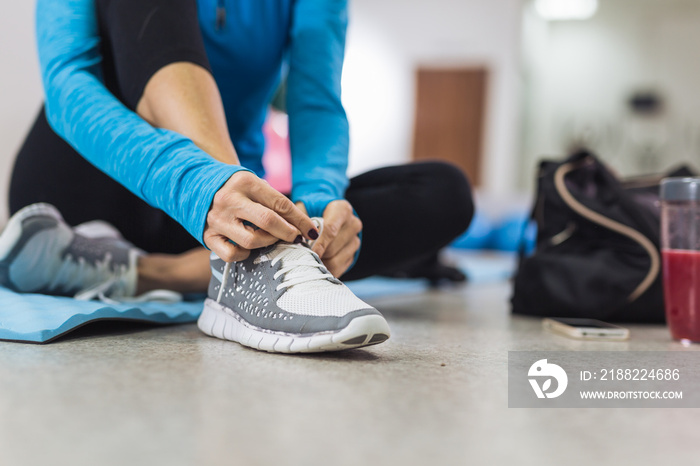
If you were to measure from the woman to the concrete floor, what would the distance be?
0.06m

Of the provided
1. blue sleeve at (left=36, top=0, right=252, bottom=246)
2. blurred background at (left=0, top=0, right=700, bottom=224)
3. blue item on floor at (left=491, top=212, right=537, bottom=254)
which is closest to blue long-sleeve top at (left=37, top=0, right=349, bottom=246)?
blue sleeve at (left=36, top=0, right=252, bottom=246)

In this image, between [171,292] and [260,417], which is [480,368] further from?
[171,292]

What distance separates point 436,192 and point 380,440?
25.4 inches

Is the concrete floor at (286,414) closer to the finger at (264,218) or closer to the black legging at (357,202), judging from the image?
the finger at (264,218)

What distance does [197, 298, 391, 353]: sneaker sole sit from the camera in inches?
23.7

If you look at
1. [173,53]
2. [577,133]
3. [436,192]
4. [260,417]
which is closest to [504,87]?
[577,133]

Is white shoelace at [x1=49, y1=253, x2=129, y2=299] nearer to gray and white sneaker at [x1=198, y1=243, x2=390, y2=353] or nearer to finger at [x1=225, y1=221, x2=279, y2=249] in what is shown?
gray and white sneaker at [x1=198, y1=243, x2=390, y2=353]

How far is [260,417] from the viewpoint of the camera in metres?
0.46

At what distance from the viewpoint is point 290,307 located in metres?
0.64

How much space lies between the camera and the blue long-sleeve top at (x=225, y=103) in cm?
67

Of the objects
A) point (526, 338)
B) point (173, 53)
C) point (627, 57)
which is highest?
point (627, 57)

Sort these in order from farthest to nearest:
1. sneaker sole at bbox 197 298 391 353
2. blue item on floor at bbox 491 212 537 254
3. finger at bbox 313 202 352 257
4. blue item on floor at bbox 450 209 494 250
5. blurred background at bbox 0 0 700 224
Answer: blurred background at bbox 0 0 700 224 < blue item on floor at bbox 450 209 494 250 < blue item on floor at bbox 491 212 537 254 < finger at bbox 313 202 352 257 < sneaker sole at bbox 197 298 391 353

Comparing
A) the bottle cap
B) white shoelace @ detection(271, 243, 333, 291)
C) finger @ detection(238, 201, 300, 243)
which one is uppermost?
the bottle cap

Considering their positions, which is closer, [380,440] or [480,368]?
[380,440]
